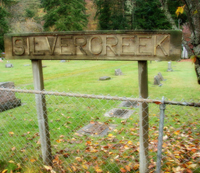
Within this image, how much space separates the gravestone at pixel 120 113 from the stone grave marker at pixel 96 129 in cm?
65

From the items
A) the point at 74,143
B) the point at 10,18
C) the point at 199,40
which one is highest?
the point at 10,18

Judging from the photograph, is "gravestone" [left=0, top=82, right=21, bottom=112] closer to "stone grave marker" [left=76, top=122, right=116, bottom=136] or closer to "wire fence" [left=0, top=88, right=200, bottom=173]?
"wire fence" [left=0, top=88, right=200, bottom=173]

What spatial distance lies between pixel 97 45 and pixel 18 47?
4.24ft

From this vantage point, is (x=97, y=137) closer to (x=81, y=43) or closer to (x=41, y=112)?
(x=41, y=112)

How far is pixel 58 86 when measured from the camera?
9961 millimetres

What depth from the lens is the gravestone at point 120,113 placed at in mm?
5758

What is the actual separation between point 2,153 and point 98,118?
2.53 m

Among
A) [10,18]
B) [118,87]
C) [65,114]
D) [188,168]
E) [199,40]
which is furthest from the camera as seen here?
[10,18]

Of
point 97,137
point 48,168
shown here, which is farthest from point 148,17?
point 48,168

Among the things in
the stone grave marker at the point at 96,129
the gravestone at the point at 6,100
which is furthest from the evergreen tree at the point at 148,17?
the stone grave marker at the point at 96,129

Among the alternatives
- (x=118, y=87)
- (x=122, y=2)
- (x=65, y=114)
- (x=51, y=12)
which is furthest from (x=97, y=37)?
(x=122, y=2)

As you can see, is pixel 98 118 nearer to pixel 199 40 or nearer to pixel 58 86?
pixel 199 40

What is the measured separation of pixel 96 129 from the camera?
4.93 meters

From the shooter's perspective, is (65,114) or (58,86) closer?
(65,114)
